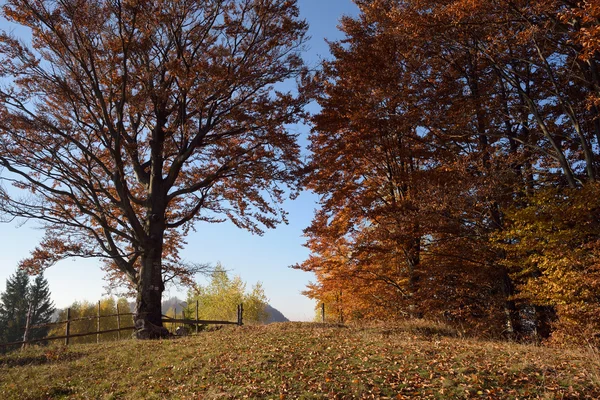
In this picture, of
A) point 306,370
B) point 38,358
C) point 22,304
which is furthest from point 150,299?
point 22,304

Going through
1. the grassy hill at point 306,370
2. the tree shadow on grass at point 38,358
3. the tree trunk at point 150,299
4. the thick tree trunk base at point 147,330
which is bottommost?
the grassy hill at point 306,370

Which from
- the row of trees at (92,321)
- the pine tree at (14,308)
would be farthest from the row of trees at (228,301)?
the pine tree at (14,308)

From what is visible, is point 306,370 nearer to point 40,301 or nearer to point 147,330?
point 147,330

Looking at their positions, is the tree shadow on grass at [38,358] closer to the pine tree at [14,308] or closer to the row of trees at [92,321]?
the row of trees at [92,321]

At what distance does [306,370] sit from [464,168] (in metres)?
8.83

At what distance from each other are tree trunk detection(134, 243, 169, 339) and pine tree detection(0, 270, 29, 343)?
4224cm

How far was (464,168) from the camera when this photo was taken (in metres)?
13.0

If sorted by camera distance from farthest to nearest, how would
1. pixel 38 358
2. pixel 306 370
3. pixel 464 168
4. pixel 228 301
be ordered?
pixel 228 301 → pixel 464 168 → pixel 38 358 → pixel 306 370

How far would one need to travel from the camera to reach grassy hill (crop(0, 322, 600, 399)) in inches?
245

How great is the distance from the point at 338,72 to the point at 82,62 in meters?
9.31

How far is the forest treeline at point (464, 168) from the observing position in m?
10.9

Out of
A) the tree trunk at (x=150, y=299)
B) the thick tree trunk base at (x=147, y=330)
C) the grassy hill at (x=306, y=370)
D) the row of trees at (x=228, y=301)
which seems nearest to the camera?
the grassy hill at (x=306, y=370)

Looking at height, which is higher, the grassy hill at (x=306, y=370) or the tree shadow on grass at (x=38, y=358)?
the tree shadow on grass at (x=38, y=358)

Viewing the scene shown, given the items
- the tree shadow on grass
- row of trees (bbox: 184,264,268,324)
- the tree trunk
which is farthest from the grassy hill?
row of trees (bbox: 184,264,268,324)
